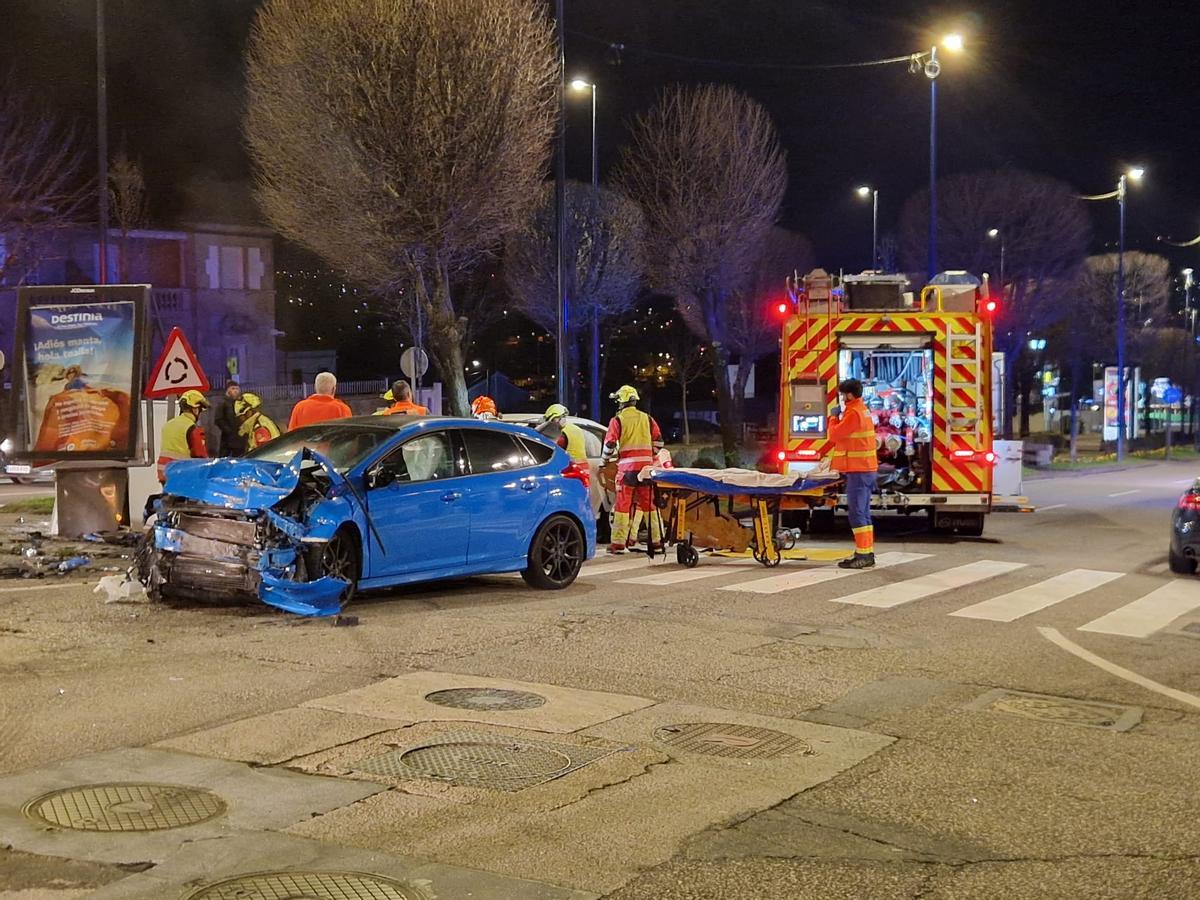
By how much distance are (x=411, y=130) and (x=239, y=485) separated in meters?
12.5

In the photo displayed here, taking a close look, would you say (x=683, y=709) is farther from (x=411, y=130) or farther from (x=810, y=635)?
(x=411, y=130)

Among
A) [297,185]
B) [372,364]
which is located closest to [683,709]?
[297,185]

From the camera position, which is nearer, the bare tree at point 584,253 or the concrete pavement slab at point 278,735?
the concrete pavement slab at point 278,735

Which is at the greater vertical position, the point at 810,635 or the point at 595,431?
the point at 595,431

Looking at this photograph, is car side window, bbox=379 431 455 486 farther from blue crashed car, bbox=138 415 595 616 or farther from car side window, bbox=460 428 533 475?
car side window, bbox=460 428 533 475

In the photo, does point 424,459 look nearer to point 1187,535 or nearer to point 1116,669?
point 1116,669

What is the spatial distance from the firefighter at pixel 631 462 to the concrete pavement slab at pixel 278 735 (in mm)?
7392

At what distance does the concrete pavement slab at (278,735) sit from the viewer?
19.4ft

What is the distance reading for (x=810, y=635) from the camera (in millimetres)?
9312

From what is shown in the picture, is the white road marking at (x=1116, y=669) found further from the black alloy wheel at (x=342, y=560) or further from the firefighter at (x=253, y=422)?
the firefighter at (x=253, y=422)

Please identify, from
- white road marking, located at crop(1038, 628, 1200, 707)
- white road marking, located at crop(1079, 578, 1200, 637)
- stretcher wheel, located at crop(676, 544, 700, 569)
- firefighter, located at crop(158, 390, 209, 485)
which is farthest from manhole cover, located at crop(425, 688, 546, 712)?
firefighter, located at crop(158, 390, 209, 485)

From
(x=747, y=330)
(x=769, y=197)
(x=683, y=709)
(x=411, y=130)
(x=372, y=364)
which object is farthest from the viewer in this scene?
(x=372, y=364)

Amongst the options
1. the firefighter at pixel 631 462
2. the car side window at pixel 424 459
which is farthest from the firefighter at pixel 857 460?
the car side window at pixel 424 459

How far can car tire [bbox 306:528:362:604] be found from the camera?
9.28 metres
